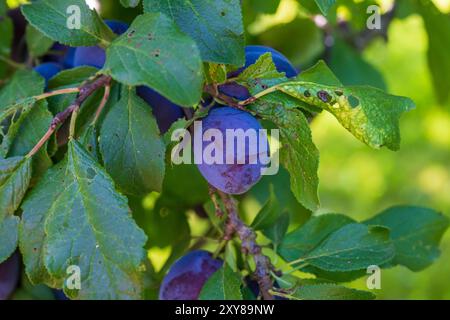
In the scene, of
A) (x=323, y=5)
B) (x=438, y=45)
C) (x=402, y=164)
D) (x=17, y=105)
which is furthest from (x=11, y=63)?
(x=402, y=164)

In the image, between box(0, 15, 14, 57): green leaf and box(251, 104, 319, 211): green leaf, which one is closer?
box(251, 104, 319, 211): green leaf

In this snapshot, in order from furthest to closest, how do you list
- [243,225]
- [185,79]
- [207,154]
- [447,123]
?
1. [447,123]
2. [243,225]
3. [207,154]
4. [185,79]

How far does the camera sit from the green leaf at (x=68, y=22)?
753mm

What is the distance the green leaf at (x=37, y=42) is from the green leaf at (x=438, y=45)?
0.71 metres

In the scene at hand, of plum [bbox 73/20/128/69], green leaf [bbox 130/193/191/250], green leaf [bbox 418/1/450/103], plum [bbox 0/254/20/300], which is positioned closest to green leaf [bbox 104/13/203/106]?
plum [bbox 73/20/128/69]

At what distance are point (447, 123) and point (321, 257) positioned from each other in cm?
217

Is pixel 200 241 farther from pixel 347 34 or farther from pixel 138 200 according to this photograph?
pixel 347 34

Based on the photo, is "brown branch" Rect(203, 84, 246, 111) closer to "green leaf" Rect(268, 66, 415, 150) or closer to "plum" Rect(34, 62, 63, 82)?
"green leaf" Rect(268, 66, 415, 150)

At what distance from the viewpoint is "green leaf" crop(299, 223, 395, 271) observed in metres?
0.88

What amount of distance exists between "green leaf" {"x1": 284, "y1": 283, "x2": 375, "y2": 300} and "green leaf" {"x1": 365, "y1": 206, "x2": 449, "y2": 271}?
0.26 m

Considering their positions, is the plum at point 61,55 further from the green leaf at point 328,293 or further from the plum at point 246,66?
the green leaf at point 328,293

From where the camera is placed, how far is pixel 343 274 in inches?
37.4

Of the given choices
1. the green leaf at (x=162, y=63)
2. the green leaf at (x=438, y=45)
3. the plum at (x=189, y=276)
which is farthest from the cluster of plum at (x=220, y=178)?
the green leaf at (x=438, y=45)
